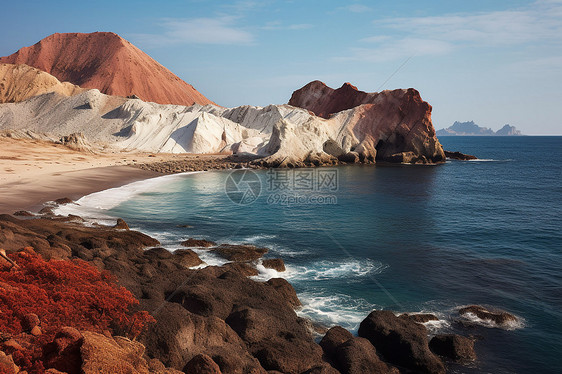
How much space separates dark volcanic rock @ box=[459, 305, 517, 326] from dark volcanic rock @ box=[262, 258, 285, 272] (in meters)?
8.43

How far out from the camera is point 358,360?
39.8 feet

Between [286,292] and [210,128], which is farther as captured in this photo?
[210,128]

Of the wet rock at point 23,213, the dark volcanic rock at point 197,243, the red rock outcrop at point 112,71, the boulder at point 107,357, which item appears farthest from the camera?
the red rock outcrop at point 112,71

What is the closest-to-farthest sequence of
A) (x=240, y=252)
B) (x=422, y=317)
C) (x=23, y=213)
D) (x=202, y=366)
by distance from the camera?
(x=202, y=366)
(x=422, y=317)
(x=240, y=252)
(x=23, y=213)

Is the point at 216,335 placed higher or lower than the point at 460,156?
lower

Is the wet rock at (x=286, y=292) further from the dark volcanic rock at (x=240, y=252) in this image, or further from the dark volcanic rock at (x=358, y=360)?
the dark volcanic rock at (x=240, y=252)

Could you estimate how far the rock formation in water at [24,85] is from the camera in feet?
390

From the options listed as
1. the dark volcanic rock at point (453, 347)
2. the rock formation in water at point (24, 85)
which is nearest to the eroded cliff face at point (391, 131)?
the dark volcanic rock at point (453, 347)

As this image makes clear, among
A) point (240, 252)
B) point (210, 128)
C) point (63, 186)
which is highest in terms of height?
point (210, 128)

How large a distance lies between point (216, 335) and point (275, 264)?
9248mm

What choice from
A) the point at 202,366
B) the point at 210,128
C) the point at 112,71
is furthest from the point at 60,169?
the point at 112,71

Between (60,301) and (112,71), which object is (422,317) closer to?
(60,301)

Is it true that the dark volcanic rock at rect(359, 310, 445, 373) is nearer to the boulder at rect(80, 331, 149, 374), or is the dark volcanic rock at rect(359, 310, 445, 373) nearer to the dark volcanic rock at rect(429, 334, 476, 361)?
the dark volcanic rock at rect(429, 334, 476, 361)

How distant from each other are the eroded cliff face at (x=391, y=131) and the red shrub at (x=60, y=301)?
71.5 metres
